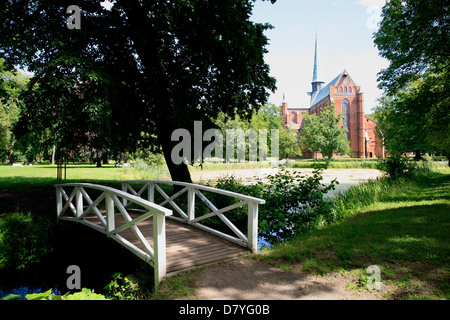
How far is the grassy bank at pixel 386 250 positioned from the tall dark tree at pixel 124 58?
213 inches

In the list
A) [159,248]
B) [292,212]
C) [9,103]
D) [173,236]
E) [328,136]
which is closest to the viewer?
[159,248]

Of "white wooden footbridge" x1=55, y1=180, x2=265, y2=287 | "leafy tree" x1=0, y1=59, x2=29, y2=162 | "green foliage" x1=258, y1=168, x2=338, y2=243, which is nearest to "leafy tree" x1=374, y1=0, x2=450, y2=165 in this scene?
"green foliage" x1=258, y1=168, x2=338, y2=243

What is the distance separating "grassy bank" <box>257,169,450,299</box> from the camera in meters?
3.77

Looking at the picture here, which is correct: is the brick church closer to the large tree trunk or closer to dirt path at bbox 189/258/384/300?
the large tree trunk

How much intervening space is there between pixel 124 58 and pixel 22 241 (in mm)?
6411

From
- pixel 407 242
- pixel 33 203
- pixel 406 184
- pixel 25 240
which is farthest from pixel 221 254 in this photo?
pixel 406 184

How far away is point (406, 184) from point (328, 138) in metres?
34.6

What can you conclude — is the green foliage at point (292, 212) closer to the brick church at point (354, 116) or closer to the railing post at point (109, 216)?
the railing post at point (109, 216)

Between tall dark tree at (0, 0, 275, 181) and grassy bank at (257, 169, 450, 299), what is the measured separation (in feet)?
17.7

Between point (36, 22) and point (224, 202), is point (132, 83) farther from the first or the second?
point (224, 202)

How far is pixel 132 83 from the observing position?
919 centimetres

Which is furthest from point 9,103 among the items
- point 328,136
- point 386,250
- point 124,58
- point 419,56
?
point 328,136

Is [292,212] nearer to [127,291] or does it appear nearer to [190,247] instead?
[190,247]

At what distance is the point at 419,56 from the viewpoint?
10.5 metres
